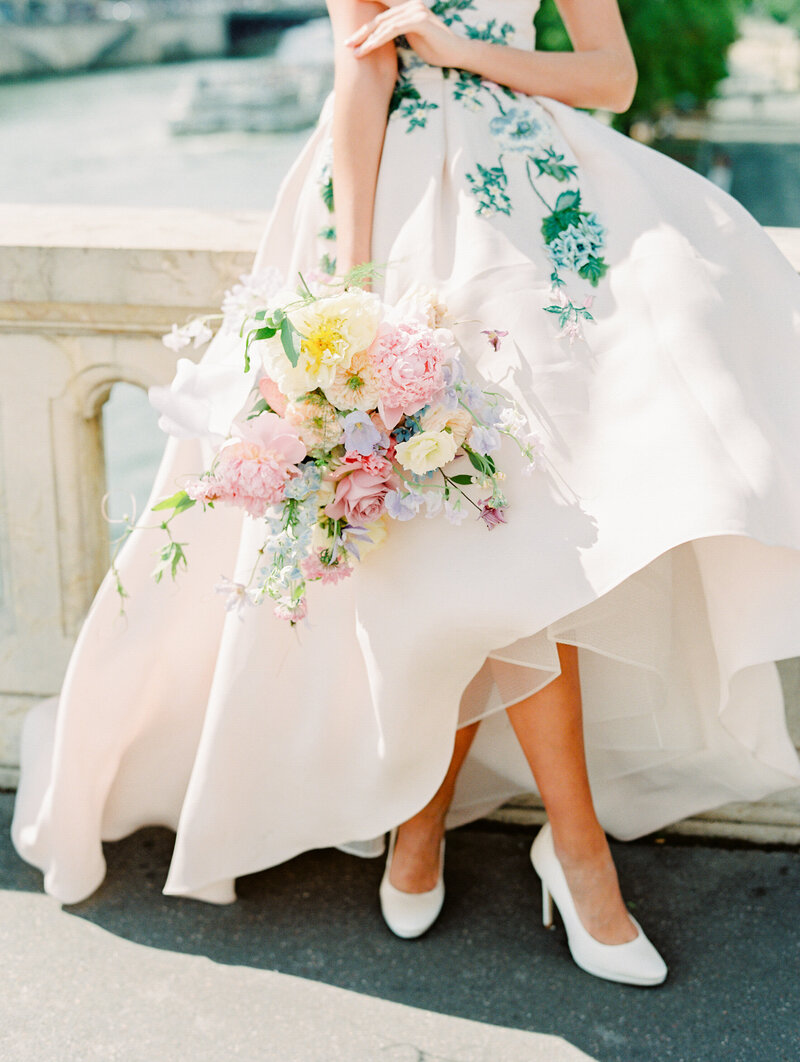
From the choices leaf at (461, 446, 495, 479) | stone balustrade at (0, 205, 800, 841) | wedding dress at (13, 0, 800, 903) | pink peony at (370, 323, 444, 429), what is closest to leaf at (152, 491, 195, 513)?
wedding dress at (13, 0, 800, 903)

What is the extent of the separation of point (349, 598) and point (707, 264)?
87cm

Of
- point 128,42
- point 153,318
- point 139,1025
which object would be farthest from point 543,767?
point 128,42

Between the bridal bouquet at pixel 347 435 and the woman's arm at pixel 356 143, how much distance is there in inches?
8.6

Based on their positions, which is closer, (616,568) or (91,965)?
(616,568)

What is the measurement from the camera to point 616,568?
70.8 inches

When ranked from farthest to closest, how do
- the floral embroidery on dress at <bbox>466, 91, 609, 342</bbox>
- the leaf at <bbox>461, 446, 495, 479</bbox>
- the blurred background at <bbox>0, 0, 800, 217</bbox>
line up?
the blurred background at <bbox>0, 0, 800, 217</bbox> < the floral embroidery on dress at <bbox>466, 91, 609, 342</bbox> < the leaf at <bbox>461, 446, 495, 479</bbox>

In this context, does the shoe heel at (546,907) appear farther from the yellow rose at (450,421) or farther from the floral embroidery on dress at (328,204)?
the floral embroidery on dress at (328,204)

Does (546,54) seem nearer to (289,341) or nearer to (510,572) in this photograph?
(289,341)

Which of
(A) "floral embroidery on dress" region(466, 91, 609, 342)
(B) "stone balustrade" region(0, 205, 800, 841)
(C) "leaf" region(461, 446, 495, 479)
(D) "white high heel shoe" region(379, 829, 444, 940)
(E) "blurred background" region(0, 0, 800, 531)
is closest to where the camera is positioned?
(C) "leaf" region(461, 446, 495, 479)

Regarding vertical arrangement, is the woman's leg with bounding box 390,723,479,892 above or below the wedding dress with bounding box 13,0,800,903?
below

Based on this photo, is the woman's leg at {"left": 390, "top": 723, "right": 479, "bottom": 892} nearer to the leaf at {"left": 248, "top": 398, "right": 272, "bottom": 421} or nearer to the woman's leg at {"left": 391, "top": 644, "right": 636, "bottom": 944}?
the woman's leg at {"left": 391, "top": 644, "right": 636, "bottom": 944}

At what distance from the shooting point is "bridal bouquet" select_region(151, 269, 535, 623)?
5.79 ft

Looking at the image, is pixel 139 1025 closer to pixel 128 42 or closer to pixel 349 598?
pixel 349 598

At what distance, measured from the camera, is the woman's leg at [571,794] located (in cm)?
208
